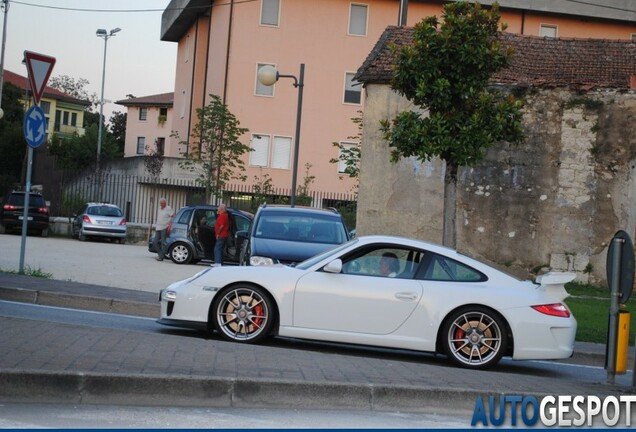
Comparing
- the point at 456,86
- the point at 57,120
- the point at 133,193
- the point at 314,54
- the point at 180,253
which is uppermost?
the point at 57,120

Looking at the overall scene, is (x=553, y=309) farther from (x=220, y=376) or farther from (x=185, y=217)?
(x=185, y=217)

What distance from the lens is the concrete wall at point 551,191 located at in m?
25.6

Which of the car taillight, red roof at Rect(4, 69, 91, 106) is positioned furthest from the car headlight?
red roof at Rect(4, 69, 91, 106)

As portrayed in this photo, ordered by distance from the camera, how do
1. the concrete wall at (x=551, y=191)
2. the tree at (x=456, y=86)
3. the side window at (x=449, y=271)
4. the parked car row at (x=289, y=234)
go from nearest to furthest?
the side window at (x=449, y=271) → the parked car row at (x=289, y=234) → the tree at (x=456, y=86) → the concrete wall at (x=551, y=191)

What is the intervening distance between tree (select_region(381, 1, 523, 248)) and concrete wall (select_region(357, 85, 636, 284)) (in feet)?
22.1

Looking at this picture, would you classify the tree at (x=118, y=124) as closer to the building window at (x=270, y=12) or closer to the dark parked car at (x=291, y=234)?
the building window at (x=270, y=12)

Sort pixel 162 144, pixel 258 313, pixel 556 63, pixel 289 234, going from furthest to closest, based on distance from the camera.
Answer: pixel 162 144, pixel 556 63, pixel 289 234, pixel 258 313

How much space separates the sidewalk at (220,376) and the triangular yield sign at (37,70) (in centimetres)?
723

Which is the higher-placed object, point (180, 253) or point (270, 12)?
point (270, 12)

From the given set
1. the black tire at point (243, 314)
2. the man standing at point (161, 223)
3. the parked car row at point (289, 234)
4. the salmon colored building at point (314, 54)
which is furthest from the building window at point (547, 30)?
the black tire at point (243, 314)

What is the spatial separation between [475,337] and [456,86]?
8540mm

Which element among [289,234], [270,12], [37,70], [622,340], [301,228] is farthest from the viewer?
[270,12]

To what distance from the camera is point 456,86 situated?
19.1 metres

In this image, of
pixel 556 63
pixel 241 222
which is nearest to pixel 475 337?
pixel 556 63
